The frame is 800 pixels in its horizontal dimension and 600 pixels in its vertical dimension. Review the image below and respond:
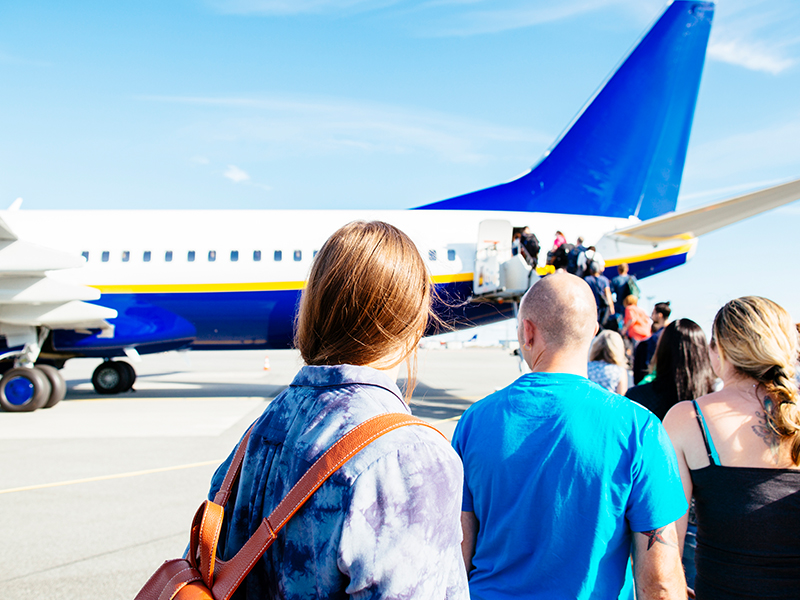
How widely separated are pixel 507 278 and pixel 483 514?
973 cm

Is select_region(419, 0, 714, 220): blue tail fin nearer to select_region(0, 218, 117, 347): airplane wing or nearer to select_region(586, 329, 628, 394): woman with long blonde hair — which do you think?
select_region(0, 218, 117, 347): airplane wing

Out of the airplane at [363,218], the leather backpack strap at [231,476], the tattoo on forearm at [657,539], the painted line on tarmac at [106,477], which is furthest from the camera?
the airplane at [363,218]

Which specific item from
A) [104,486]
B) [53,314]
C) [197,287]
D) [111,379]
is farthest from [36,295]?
[104,486]

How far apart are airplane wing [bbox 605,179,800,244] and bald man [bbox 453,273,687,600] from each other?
839cm

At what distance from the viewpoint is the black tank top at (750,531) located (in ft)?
6.18

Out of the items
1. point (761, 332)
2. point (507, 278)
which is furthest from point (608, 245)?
point (761, 332)

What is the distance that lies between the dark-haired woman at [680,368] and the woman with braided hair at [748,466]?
34.0 inches

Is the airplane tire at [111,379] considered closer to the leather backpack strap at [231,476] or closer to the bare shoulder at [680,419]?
the bare shoulder at [680,419]

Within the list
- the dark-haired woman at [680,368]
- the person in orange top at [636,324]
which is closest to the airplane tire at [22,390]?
the person in orange top at [636,324]

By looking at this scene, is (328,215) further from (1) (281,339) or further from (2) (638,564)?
(2) (638,564)

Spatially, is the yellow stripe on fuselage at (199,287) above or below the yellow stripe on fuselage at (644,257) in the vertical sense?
below

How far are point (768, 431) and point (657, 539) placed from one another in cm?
71

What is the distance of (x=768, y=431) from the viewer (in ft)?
6.57

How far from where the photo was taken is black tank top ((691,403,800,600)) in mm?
1883
